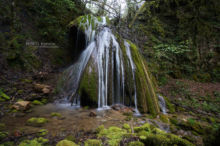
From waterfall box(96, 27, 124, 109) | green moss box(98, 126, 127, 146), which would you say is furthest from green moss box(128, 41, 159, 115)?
green moss box(98, 126, 127, 146)

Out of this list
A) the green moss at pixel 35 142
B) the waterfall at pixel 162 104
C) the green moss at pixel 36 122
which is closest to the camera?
the green moss at pixel 35 142

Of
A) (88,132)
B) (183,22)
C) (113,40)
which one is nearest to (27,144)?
(88,132)

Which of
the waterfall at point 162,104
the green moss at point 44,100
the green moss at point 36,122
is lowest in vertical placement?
the waterfall at point 162,104

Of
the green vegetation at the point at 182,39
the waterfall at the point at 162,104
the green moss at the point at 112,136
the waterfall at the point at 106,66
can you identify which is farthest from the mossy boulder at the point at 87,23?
the green moss at the point at 112,136

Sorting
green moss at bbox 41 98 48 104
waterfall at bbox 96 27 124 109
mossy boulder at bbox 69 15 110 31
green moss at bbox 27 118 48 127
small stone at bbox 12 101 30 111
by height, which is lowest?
green moss at bbox 41 98 48 104

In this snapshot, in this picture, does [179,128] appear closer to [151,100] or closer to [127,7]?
[151,100]

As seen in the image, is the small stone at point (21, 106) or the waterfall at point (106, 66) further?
the waterfall at point (106, 66)

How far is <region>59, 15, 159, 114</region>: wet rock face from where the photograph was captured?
445 cm

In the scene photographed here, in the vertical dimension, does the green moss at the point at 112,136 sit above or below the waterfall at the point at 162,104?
above

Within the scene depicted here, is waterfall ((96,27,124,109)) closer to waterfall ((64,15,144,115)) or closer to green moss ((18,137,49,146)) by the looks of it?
waterfall ((64,15,144,115))

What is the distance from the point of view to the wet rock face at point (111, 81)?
4.45m

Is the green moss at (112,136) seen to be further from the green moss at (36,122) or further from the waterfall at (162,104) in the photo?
the waterfall at (162,104)

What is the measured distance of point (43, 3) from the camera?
8.20m

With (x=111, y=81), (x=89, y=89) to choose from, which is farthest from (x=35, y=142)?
(x=111, y=81)
